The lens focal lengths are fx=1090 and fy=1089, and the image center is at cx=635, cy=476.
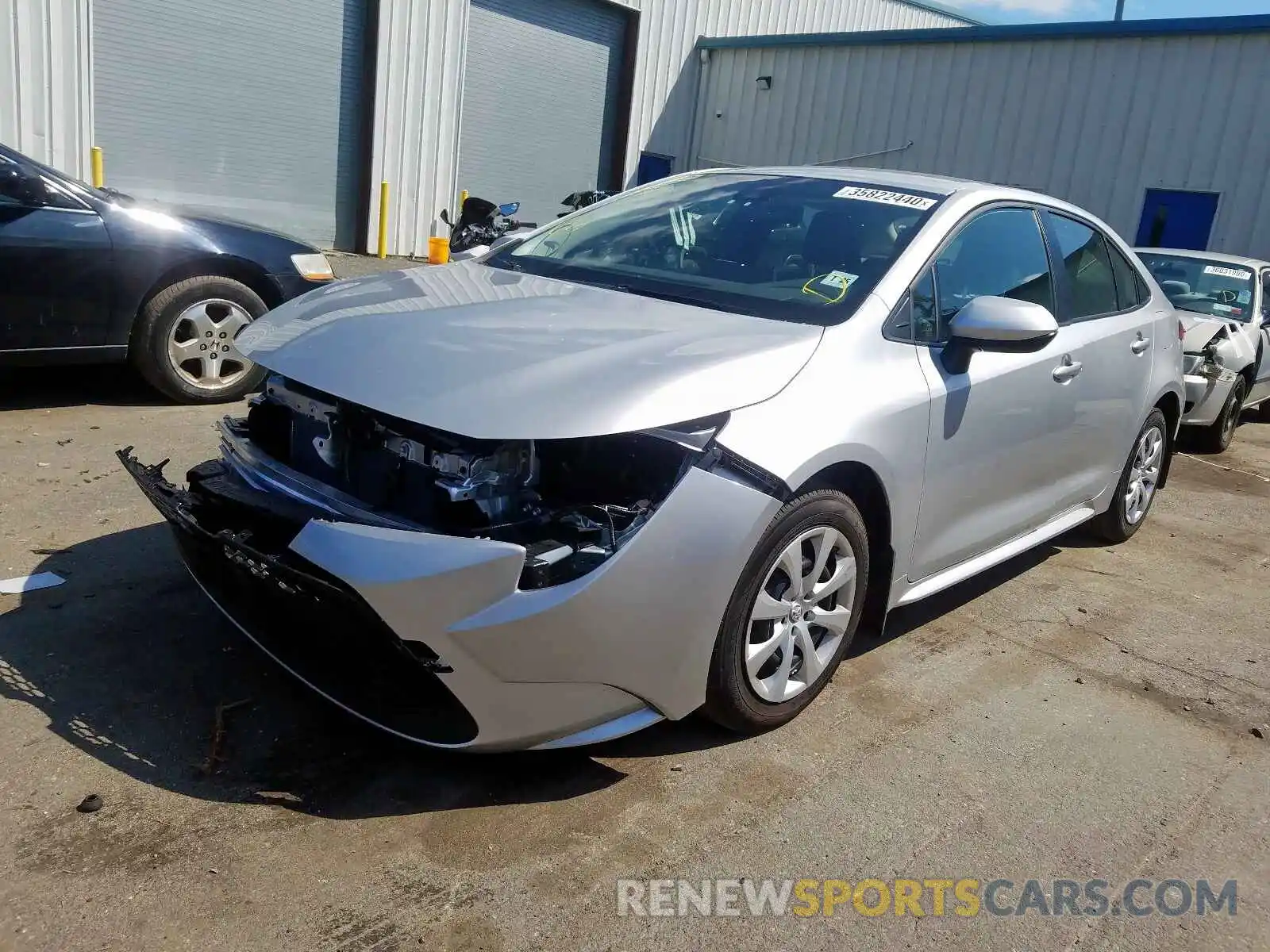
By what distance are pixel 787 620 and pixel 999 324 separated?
Answer: 116 cm

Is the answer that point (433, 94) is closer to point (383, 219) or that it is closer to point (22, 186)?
point (383, 219)

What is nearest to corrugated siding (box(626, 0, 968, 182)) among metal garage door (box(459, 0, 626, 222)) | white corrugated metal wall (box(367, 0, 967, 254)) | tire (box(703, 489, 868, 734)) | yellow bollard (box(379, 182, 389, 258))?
white corrugated metal wall (box(367, 0, 967, 254))

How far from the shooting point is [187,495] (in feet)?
9.84

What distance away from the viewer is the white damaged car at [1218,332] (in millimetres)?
7969

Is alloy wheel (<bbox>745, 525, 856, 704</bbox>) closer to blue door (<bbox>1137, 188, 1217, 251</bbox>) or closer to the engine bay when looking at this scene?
the engine bay

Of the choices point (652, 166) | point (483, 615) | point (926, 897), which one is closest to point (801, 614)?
point (926, 897)

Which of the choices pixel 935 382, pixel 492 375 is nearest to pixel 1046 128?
pixel 935 382

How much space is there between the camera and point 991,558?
13.4 feet

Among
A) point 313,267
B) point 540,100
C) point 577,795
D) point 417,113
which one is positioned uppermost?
point 540,100

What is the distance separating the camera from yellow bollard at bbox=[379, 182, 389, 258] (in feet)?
50.3

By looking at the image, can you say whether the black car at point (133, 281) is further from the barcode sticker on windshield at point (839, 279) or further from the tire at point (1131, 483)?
the tire at point (1131, 483)

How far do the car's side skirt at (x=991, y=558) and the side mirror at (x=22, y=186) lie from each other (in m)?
4.67

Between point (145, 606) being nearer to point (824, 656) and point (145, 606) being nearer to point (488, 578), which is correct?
point (488, 578)

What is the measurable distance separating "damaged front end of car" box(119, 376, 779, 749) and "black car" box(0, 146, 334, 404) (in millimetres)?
3171
